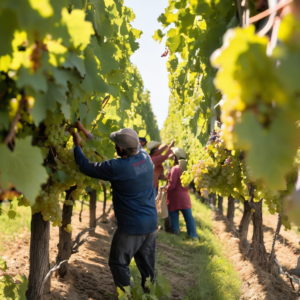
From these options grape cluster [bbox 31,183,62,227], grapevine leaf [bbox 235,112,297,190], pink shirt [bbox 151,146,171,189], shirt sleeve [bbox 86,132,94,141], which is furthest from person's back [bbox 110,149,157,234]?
pink shirt [bbox 151,146,171,189]

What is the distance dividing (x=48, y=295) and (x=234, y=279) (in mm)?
2354

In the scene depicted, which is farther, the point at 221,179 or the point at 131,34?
the point at 131,34

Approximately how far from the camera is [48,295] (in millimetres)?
2648

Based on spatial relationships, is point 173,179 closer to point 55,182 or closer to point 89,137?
point 89,137

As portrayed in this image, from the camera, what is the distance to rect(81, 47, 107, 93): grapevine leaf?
5.54ft

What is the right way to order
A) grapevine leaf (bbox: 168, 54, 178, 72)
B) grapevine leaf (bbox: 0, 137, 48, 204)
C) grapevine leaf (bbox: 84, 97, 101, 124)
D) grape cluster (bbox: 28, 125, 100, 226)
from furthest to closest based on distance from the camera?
grapevine leaf (bbox: 168, 54, 178, 72) < grapevine leaf (bbox: 84, 97, 101, 124) < grape cluster (bbox: 28, 125, 100, 226) < grapevine leaf (bbox: 0, 137, 48, 204)

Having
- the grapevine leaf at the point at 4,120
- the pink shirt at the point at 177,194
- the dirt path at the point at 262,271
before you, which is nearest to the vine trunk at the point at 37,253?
the grapevine leaf at the point at 4,120

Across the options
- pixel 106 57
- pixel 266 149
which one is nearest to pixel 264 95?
pixel 266 149

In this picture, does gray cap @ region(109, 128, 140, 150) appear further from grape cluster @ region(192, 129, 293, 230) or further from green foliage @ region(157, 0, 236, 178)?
grape cluster @ region(192, 129, 293, 230)

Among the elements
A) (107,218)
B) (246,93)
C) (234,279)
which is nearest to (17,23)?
(246,93)

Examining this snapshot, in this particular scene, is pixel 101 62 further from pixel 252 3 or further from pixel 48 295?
pixel 48 295

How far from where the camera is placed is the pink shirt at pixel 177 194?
19.8 feet

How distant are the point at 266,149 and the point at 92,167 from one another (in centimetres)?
173

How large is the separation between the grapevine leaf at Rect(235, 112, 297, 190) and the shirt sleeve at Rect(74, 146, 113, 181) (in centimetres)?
163
